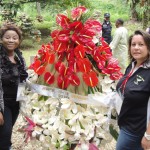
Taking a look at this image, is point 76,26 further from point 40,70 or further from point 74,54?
point 40,70

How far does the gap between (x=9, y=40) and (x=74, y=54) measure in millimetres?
690

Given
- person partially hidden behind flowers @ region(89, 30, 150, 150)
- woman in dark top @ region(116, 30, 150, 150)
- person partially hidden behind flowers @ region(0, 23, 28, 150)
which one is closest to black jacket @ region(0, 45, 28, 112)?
person partially hidden behind flowers @ region(0, 23, 28, 150)

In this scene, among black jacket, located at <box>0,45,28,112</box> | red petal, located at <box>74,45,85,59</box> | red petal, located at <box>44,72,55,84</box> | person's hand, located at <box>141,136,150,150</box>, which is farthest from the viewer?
black jacket, located at <box>0,45,28,112</box>

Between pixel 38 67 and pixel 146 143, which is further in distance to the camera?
pixel 38 67

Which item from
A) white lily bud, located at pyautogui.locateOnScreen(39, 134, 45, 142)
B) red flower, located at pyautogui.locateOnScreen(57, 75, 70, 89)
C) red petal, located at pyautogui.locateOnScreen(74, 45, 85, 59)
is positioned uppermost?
red petal, located at pyautogui.locateOnScreen(74, 45, 85, 59)

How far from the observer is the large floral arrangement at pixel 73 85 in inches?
91.3

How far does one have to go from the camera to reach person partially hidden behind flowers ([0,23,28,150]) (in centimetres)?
266

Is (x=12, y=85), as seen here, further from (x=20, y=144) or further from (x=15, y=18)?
(x=15, y=18)

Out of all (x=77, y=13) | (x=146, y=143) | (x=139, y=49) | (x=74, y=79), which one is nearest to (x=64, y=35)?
(x=77, y=13)

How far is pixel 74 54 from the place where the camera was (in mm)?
2320

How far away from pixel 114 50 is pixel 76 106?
438 centimetres

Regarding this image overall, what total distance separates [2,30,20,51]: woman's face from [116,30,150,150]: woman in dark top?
0.96 meters

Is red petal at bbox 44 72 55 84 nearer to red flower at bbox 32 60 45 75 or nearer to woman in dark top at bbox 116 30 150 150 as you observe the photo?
red flower at bbox 32 60 45 75

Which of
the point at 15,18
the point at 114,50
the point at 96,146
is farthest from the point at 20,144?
the point at 15,18
